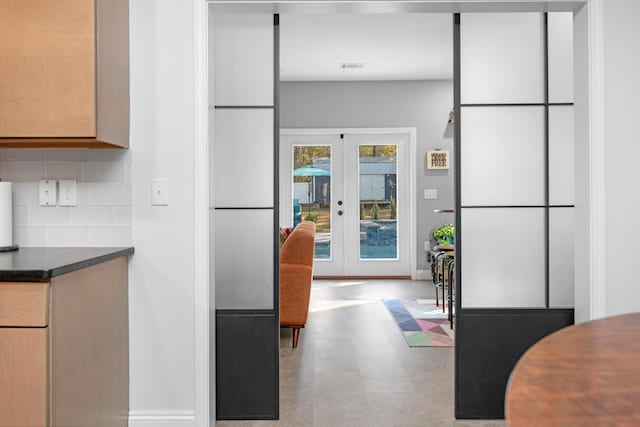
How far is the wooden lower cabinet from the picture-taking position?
5.17 ft

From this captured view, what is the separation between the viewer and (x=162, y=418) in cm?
222

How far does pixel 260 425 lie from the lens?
2416mm

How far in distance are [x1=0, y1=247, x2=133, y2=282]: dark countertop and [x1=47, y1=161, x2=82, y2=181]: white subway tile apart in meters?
0.32

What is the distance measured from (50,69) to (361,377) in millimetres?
2352

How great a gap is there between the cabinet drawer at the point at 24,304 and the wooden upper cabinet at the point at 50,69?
62 cm

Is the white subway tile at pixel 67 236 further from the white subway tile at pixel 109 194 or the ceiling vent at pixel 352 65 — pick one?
the ceiling vent at pixel 352 65

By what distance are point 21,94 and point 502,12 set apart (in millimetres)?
2056

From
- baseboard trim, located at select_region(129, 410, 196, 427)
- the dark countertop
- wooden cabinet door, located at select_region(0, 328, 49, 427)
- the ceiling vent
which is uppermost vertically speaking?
the ceiling vent

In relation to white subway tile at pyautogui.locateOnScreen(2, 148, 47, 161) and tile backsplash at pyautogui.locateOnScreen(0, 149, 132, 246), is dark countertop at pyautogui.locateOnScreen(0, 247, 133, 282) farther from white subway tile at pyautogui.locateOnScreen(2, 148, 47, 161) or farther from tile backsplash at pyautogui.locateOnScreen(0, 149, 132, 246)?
white subway tile at pyautogui.locateOnScreen(2, 148, 47, 161)

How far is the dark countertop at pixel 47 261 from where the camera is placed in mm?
1558

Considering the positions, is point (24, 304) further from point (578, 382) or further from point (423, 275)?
point (423, 275)

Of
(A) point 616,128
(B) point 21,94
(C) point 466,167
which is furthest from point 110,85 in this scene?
(A) point 616,128

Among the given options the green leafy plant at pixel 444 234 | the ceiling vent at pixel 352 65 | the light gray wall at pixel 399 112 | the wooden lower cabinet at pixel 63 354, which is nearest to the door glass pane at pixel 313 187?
the light gray wall at pixel 399 112

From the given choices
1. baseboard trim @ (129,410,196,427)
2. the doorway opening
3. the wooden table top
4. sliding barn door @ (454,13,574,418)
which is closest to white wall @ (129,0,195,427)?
baseboard trim @ (129,410,196,427)
